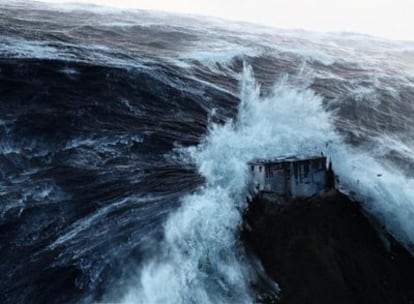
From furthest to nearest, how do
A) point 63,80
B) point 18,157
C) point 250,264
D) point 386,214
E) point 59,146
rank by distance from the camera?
point 63,80 → point 59,146 → point 18,157 → point 386,214 → point 250,264

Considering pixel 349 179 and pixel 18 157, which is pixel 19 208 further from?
pixel 349 179

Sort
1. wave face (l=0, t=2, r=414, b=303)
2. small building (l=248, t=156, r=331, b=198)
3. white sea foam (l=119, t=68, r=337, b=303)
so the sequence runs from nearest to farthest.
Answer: white sea foam (l=119, t=68, r=337, b=303) → wave face (l=0, t=2, r=414, b=303) → small building (l=248, t=156, r=331, b=198)

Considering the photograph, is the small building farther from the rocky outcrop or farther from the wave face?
the wave face

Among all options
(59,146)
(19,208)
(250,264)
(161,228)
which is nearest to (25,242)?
(19,208)

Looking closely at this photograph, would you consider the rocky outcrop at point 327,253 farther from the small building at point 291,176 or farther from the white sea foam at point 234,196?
the white sea foam at point 234,196

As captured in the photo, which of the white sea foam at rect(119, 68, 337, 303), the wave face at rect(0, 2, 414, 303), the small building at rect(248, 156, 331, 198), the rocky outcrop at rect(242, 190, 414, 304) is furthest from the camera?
the small building at rect(248, 156, 331, 198)

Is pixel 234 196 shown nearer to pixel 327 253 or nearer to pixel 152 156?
pixel 327 253

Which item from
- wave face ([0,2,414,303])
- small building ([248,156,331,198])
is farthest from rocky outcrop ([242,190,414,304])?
wave face ([0,2,414,303])
